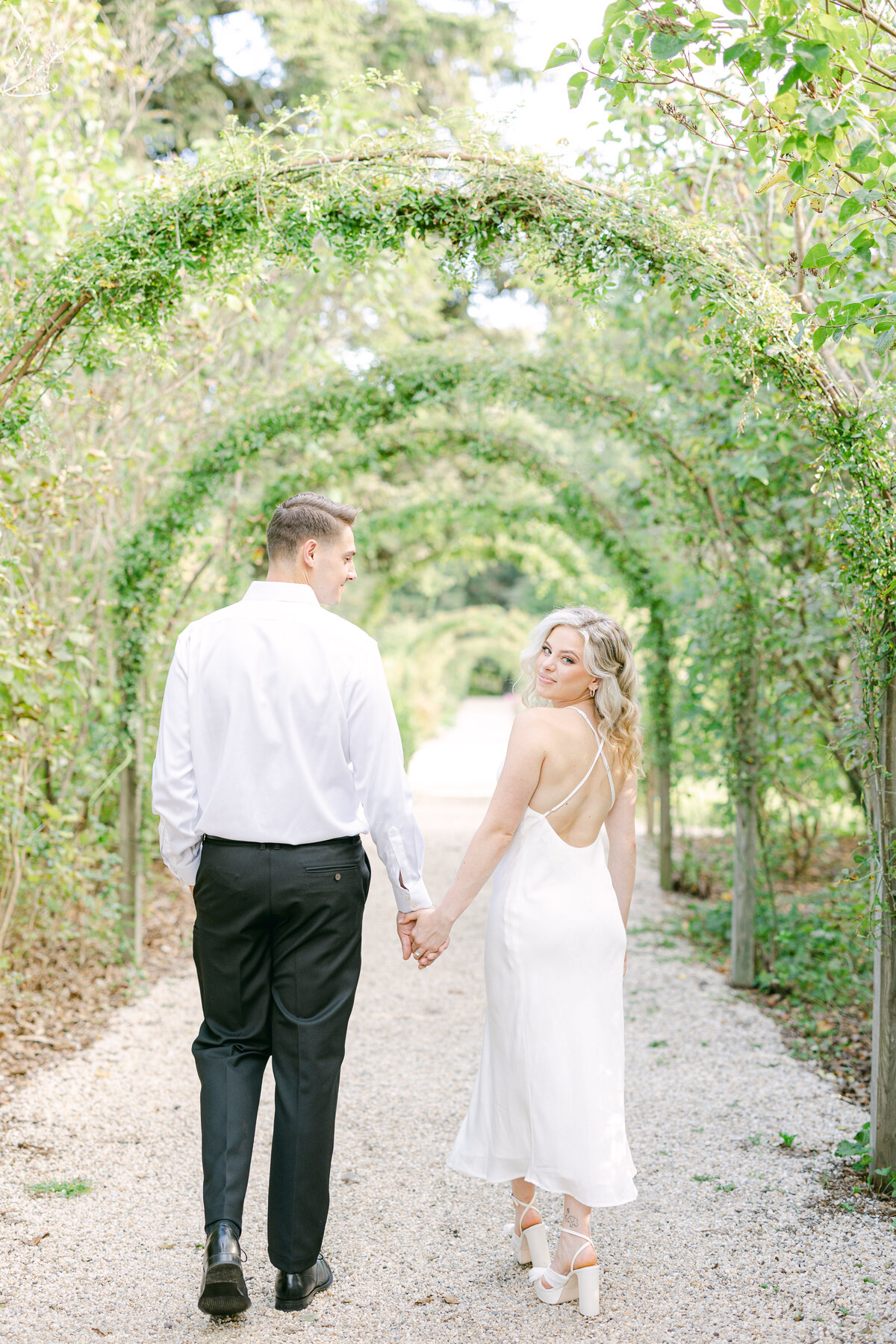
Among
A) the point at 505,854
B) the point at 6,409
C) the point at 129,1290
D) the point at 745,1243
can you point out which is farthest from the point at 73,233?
the point at 745,1243

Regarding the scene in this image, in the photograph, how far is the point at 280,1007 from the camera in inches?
98.7

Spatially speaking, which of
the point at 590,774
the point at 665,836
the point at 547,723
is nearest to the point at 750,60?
the point at 547,723

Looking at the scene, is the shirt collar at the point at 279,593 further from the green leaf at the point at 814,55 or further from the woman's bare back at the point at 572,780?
the green leaf at the point at 814,55

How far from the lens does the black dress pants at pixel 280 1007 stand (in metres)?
2.45

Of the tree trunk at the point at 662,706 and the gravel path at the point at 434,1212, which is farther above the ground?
the tree trunk at the point at 662,706

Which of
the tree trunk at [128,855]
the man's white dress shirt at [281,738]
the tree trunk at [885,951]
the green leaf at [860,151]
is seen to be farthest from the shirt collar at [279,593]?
the tree trunk at [128,855]

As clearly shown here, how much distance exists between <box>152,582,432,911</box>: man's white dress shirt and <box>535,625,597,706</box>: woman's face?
0.45 meters

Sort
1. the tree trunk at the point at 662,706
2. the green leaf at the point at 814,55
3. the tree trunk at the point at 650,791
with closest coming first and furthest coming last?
the green leaf at the point at 814,55 < the tree trunk at the point at 662,706 < the tree trunk at the point at 650,791

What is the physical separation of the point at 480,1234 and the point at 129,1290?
0.97 m

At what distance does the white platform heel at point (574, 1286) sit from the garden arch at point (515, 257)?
116cm

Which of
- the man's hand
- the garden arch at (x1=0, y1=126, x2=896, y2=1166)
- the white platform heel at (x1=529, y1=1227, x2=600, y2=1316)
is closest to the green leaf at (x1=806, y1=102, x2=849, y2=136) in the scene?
the garden arch at (x1=0, y1=126, x2=896, y2=1166)

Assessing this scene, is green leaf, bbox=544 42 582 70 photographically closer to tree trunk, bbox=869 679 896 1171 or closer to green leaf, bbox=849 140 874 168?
green leaf, bbox=849 140 874 168

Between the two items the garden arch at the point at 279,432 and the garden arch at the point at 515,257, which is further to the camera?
the garden arch at the point at 279,432

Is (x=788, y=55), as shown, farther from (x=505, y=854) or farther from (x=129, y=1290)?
(x=129, y=1290)
